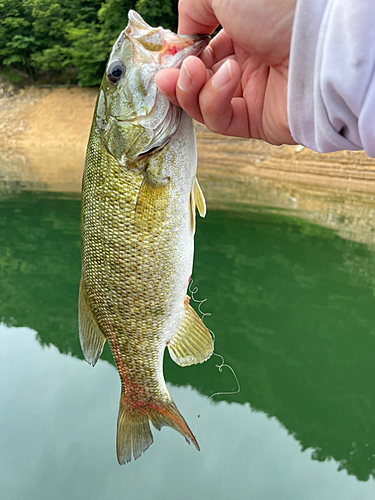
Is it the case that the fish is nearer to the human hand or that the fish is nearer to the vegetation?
the human hand

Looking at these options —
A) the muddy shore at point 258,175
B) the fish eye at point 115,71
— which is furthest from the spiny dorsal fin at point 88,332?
the muddy shore at point 258,175

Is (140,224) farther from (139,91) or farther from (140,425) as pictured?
(140,425)

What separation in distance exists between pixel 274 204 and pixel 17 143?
18.3m

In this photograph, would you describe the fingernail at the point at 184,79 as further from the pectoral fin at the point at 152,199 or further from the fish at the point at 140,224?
the pectoral fin at the point at 152,199

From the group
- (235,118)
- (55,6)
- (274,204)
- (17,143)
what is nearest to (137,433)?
(235,118)

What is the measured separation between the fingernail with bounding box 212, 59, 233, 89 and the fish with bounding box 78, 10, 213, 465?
21 cm

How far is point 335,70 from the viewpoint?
3.26ft

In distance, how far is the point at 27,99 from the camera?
24891 mm

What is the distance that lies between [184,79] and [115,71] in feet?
1.17

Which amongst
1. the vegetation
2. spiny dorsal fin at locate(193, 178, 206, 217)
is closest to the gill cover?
spiny dorsal fin at locate(193, 178, 206, 217)

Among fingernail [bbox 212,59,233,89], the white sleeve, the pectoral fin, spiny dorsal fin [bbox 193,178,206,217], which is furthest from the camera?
spiny dorsal fin [bbox 193,178,206,217]

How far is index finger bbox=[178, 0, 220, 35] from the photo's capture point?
4.58 ft

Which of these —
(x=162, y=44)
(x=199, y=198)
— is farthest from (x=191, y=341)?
(x=162, y=44)

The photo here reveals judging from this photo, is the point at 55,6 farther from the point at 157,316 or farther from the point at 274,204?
the point at 157,316
